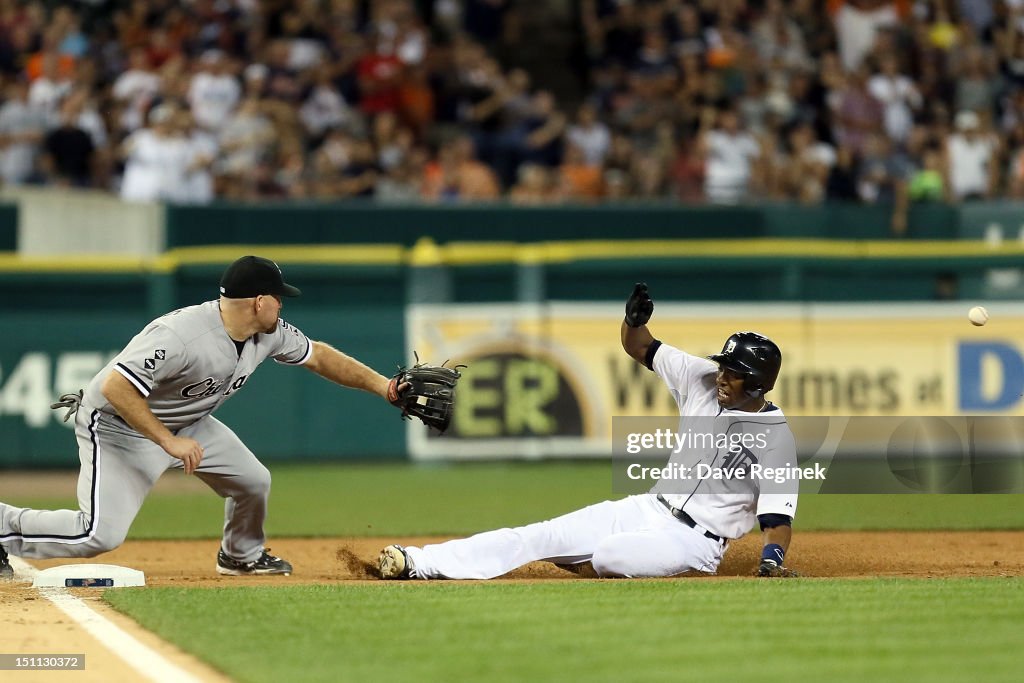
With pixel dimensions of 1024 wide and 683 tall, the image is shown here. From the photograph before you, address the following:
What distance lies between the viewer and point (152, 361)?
7.09 metres

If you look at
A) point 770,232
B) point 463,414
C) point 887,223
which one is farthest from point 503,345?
point 887,223

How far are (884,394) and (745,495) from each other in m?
6.91

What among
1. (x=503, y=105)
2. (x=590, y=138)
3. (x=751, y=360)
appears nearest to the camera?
(x=751, y=360)

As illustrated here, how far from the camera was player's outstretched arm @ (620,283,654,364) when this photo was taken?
23.7 feet

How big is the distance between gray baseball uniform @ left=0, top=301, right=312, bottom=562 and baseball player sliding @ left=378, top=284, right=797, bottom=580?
1.13m

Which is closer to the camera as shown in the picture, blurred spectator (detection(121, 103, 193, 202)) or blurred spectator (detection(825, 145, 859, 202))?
blurred spectator (detection(121, 103, 193, 202))

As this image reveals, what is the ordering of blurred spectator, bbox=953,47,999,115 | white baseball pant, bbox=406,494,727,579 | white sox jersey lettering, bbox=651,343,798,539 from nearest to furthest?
white sox jersey lettering, bbox=651,343,798,539, white baseball pant, bbox=406,494,727,579, blurred spectator, bbox=953,47,999,115

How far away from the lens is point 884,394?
13586 mm

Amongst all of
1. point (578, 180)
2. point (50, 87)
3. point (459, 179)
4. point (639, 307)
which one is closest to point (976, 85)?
point (578, 180)

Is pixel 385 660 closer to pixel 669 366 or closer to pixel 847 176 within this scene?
pixel 669 366

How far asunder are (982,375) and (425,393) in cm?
731

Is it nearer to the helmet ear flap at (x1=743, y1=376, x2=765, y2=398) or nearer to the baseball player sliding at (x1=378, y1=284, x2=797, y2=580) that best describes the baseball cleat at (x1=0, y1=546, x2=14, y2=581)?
the baseball player sliding at (x1=378, y1=284, x2=797, y2=580)

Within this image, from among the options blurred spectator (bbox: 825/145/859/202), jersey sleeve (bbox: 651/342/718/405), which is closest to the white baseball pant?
jersey sleeve (bbox: 651/342/718/405)

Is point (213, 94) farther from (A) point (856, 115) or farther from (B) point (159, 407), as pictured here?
(B) point (159, 407)
